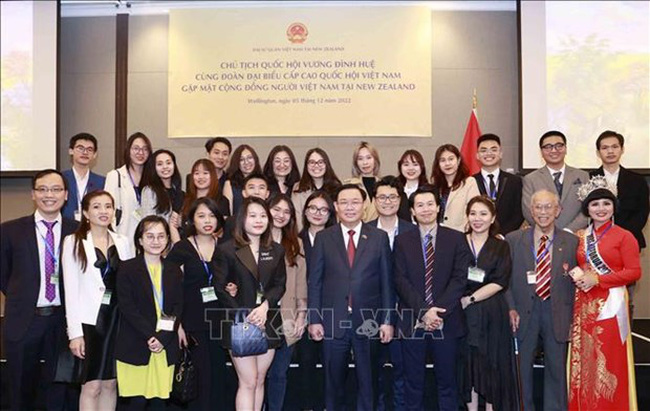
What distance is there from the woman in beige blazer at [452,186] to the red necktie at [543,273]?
590 millimetres

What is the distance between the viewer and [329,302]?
4.07 metres

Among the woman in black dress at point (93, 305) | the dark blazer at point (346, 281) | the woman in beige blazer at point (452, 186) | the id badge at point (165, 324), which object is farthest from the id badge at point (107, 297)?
the woman in beige blazer at point (452, 186)

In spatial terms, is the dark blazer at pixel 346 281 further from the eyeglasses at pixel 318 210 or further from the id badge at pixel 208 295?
the id badge at pixel 208 295

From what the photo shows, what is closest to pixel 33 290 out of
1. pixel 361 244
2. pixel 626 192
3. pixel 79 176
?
pixel 79 176

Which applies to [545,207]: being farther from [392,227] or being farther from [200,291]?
[200,291]

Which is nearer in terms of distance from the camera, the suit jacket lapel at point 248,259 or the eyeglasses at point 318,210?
the suit jacket lapel at point 248,259

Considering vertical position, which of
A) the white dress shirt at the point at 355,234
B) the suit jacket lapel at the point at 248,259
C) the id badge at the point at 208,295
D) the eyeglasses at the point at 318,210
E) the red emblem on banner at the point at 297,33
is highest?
the red emblem on banner at the point at 297,33

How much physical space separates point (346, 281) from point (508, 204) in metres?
1.52

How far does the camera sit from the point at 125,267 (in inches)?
152

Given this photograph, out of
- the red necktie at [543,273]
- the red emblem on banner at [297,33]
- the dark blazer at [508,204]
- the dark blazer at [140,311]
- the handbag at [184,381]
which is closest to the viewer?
the dark blazer at [140,311]

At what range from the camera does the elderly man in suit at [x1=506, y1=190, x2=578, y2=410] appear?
4.08 m

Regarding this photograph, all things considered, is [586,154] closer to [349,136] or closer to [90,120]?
[349,136]

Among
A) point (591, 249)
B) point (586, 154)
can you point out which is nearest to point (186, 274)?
point (591, 249)

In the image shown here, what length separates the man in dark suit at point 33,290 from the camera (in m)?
4.00
